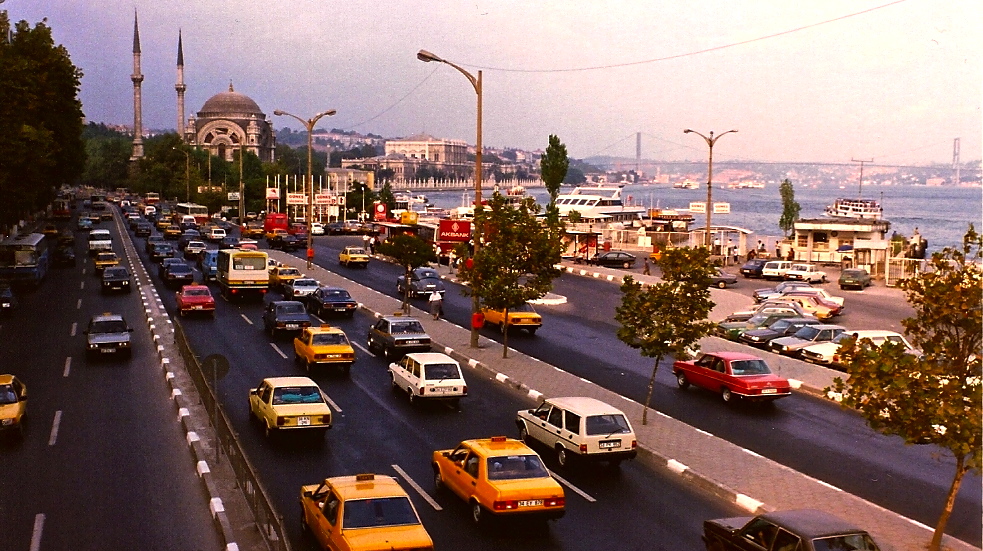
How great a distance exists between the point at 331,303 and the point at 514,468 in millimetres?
24652

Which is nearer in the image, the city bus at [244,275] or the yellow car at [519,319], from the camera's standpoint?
the yellow car at [519,319]

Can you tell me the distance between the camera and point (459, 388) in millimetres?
22859

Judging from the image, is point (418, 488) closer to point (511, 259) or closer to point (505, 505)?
point (505, 505)

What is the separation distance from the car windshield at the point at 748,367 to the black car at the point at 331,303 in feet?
60.7

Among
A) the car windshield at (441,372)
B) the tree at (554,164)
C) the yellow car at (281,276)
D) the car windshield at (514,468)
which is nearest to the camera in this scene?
the car windshield at (514,468)

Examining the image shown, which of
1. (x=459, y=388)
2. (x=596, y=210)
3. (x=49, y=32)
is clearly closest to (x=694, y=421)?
(x=459, y=388)

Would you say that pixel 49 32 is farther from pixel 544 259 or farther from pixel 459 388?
pixel 459 388

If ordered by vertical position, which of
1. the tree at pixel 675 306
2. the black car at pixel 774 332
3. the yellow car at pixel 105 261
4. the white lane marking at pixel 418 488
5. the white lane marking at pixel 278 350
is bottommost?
the white lane marking at pixel 418 488

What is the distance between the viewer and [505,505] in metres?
13.9

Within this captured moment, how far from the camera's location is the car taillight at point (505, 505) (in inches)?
547

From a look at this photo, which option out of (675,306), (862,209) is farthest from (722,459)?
(862,209)

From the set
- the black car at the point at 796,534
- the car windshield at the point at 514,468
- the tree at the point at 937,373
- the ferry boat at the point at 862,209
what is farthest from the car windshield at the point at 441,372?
the ferry boat at the point at 862,209

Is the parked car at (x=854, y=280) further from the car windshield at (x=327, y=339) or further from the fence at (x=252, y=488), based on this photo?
the fence at (x=252, y=488)

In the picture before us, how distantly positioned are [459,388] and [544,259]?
8133mm
